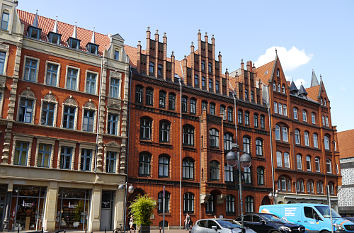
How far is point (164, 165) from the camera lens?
36.3m

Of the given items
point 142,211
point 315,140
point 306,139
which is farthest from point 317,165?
point 142,211

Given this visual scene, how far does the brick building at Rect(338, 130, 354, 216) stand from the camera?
201 ft

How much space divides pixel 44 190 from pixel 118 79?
39.6ft

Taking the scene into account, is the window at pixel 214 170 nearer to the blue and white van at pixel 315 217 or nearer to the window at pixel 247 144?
the window at pixel 247 144

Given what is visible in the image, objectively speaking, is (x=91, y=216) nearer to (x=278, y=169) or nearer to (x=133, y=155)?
(x=133, y=155)

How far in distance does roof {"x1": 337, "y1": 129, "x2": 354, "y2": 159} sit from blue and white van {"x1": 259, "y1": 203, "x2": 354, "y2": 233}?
41461 millimetres

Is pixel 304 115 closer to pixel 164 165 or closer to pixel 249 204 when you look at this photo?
pixel 249 204

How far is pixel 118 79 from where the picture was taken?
114 feet

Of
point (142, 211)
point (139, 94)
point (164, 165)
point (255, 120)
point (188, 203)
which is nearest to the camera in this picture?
point (142, 211)

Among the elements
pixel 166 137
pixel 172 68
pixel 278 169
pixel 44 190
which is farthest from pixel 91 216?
pixel 278 169

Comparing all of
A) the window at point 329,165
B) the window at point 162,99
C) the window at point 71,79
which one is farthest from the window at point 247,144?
the window at point 71,79

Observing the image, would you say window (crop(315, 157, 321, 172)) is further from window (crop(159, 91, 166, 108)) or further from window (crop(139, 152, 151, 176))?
window (crop(139, 152, 151, 176))

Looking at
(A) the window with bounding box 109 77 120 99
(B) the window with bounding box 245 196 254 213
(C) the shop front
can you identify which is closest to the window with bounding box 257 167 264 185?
(B) the window with bounding box 245 196 254 213

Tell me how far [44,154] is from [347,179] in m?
52.9
